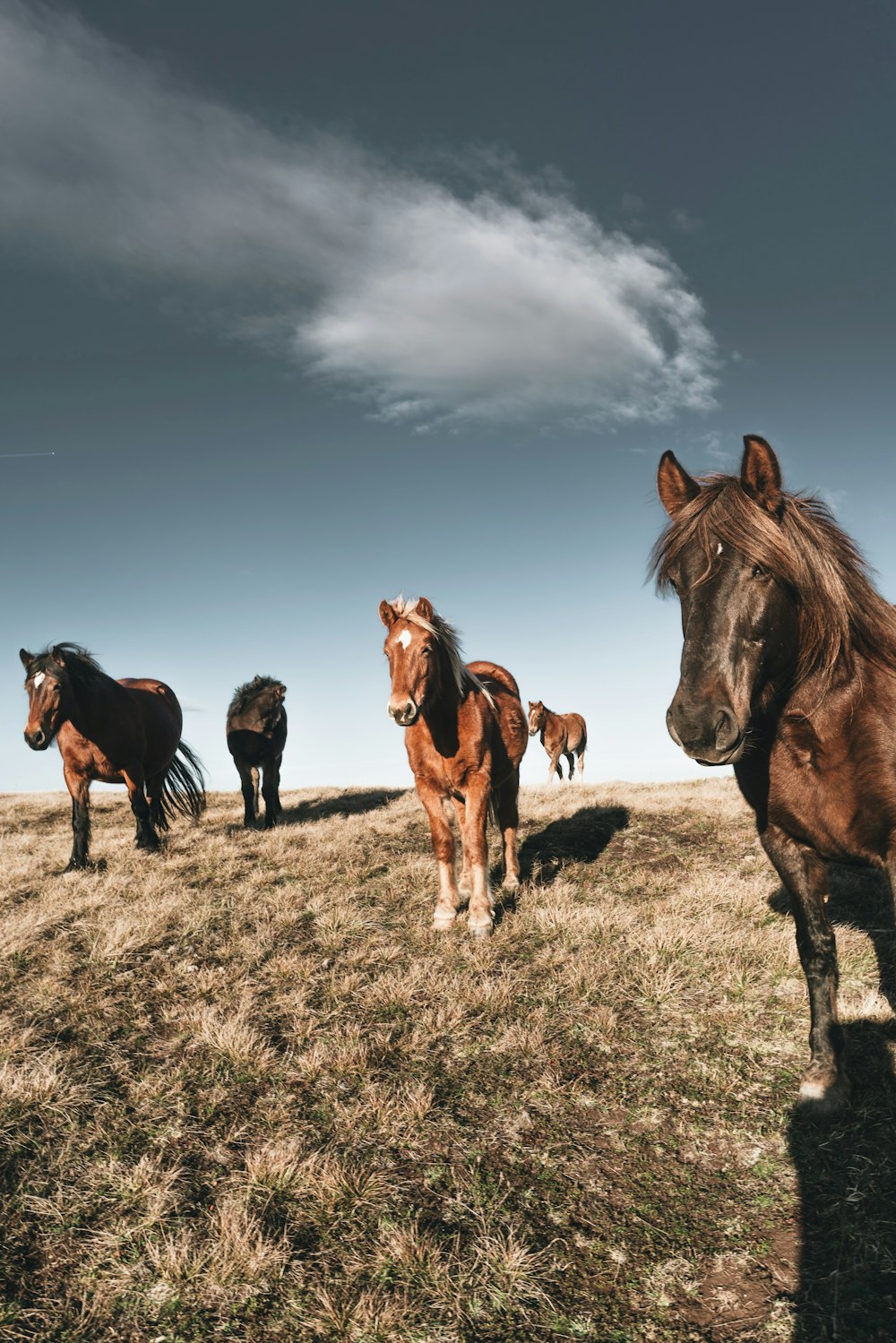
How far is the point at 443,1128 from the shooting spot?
11.5ft

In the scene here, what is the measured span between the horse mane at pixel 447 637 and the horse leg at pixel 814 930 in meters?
3.40

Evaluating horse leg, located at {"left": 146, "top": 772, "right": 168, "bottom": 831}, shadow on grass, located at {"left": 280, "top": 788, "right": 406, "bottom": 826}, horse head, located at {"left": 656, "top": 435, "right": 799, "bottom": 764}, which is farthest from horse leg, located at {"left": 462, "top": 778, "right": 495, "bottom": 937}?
shadow on grass, located at {"left": 280, "top": 788, "right": 406, "bottom": 826}

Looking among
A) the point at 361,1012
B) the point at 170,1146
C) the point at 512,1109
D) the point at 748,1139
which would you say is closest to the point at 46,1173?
the point at 170,1146

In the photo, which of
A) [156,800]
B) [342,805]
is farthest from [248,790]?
[342,805]

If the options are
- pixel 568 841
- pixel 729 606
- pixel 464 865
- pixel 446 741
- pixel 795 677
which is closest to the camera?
pixel 729 606

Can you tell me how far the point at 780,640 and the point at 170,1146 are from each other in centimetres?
410

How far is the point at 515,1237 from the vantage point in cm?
278

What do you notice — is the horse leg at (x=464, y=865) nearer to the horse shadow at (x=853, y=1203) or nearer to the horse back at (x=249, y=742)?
the horse shadow at (x=853, y=1203)

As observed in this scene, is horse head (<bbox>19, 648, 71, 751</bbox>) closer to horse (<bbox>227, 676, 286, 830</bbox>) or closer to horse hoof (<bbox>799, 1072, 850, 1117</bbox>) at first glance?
horse (<bbox>227, 676, 286, 830</bbox>)

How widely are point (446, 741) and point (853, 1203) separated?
439cm

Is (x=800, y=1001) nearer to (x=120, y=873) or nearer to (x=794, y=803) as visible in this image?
(x=794, y=803)

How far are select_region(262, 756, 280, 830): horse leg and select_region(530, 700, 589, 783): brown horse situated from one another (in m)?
11.6

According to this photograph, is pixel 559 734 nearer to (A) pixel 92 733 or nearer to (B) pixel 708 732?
(A) pixel 92 733

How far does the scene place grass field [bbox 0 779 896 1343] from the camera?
8.28ft
